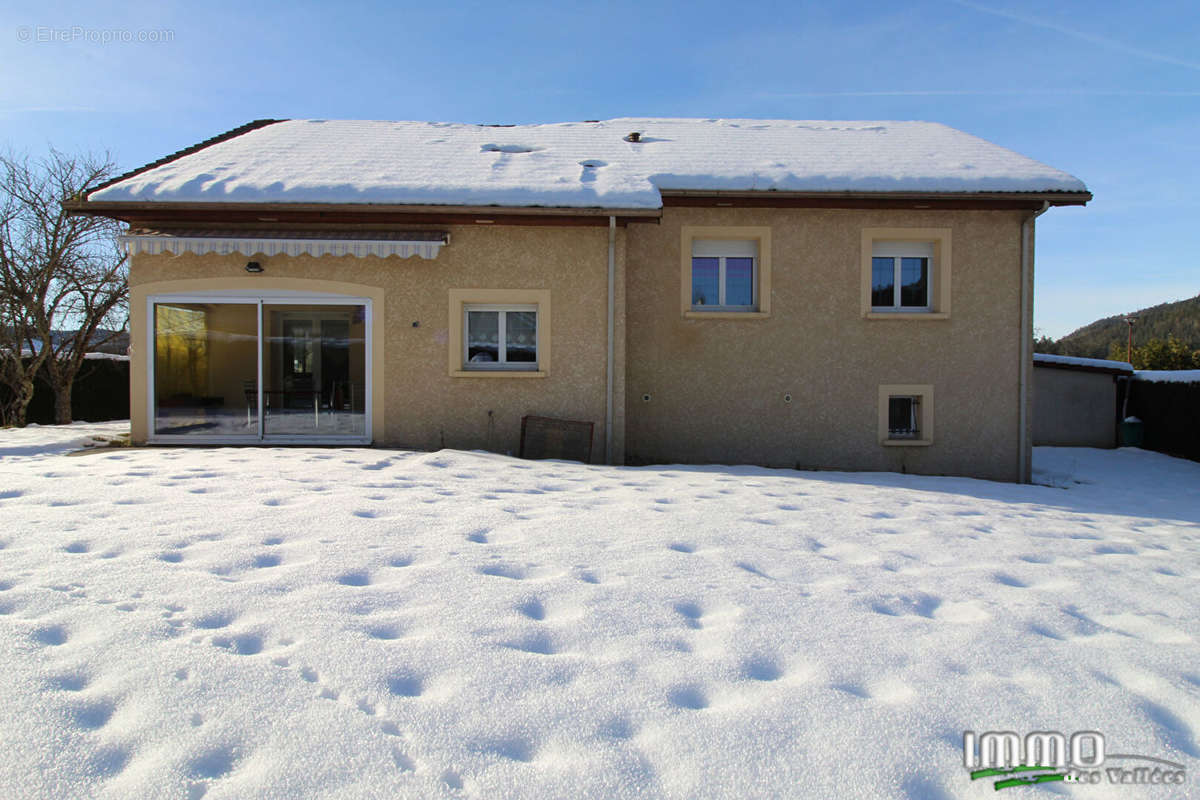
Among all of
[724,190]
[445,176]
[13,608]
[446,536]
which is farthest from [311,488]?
[724,190]

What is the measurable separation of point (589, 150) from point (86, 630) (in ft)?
45.0

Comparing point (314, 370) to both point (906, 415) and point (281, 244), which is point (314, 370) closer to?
point (281, 244)

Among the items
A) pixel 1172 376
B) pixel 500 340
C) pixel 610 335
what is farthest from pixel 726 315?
pixel 1172 376

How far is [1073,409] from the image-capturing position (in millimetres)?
21844

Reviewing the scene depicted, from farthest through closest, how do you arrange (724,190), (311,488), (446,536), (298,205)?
1. (724,190)
2. (298,205)
3. (311,488)
4. (446,536)

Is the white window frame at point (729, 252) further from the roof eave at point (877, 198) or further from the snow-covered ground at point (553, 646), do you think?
the snow-covered ground at point (553, 646)

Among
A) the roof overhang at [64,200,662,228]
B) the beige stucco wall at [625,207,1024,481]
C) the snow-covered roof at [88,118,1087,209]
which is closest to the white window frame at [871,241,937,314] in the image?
the beige stucco wall at [625,207,1024,481]

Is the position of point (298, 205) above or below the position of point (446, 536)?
above

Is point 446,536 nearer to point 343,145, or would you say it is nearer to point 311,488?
point 311,488

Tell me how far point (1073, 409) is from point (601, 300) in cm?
1774

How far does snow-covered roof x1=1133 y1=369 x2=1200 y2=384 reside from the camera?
19.1 m

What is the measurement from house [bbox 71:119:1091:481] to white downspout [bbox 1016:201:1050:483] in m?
0.04

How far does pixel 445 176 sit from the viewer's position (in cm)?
1297

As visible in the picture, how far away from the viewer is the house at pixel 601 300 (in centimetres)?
1241
